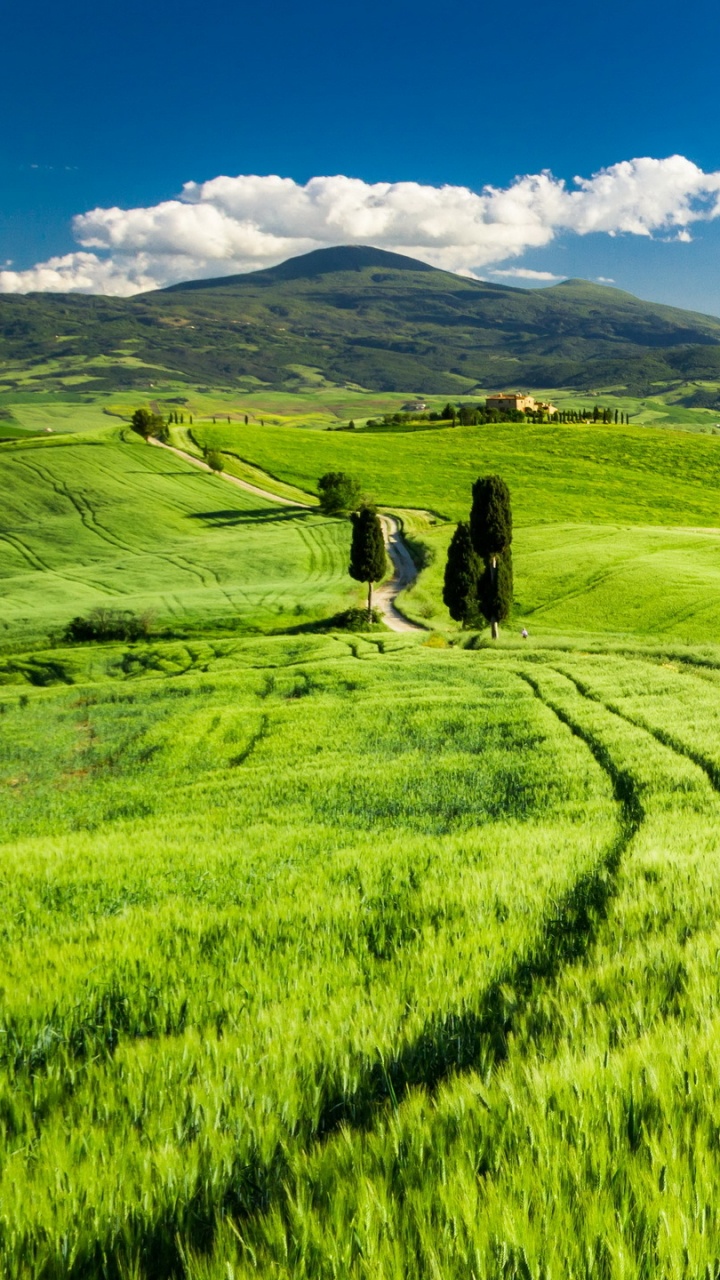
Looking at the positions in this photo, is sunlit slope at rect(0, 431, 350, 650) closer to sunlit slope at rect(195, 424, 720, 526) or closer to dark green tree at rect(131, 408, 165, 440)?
dark green tree at rect(131, 408, 165, 440)

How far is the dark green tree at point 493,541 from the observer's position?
1975 inches

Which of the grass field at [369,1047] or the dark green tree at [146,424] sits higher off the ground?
the dark green tree at [146,424]

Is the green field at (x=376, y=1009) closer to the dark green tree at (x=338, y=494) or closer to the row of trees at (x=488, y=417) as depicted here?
the dark green tree at (x=338, y=494)

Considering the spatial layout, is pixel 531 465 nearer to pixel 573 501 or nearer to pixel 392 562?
pixel 573 501

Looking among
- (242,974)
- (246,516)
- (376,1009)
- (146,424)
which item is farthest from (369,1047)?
(146,424)

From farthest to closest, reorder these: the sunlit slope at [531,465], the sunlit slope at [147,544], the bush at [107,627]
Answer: the sunlit slope at [531,465] → the sunlit slope at [147,544] → the bush at [107,627]

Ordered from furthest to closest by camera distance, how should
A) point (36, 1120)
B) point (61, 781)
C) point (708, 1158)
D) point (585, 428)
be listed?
point (585, 428) → point (61, 781) → point (36, 1120) → point (708, 1158)

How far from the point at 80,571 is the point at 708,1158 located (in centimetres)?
8119

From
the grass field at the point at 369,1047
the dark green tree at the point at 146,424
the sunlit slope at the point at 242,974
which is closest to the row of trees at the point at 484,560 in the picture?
the sunlit slope at the point at 242,974

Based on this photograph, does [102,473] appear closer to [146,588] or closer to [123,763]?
[146,588]

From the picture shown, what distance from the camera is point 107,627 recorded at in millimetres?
55531

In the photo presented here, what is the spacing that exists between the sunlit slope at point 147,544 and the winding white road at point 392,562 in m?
3.17

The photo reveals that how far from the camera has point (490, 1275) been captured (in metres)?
1.75

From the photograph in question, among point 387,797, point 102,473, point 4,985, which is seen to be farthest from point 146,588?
point 4,985
